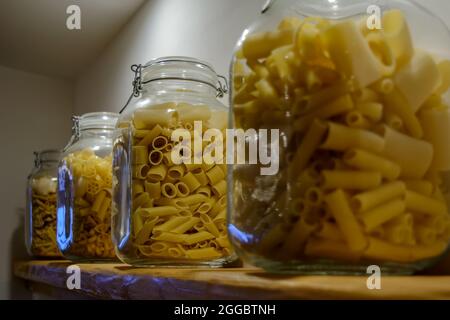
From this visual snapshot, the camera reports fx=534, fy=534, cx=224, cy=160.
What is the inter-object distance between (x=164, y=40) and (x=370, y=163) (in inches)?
38.8

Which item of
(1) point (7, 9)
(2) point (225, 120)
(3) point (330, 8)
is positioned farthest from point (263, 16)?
(1) point (7, 9)

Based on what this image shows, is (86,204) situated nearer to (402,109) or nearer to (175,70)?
(175,70)

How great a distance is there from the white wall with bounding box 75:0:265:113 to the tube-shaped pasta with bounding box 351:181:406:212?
56cm

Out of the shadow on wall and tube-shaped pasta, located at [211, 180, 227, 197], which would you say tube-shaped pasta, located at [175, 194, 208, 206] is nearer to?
tube-shaped pasta, located at [211, 180, 227, 197]

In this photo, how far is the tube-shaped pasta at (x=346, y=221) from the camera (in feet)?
1.38

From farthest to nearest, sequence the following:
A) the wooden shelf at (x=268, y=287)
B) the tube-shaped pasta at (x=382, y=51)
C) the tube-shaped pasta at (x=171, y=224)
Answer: the tube-shaped pasta at (x=171, y=224), the tube-shaped pasta at (x=382, y=51), the wooden shelf at (x=268, y=287)

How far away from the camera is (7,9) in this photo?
5.06 feet

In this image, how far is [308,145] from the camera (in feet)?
1.47

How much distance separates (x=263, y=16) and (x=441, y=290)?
13.6 inches

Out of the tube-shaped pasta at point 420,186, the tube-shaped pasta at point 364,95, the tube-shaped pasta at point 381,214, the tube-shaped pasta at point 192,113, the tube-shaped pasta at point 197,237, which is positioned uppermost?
the tube-shaped pasta at point 192,113

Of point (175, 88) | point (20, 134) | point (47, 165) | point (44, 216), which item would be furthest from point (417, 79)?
point (20, 134)

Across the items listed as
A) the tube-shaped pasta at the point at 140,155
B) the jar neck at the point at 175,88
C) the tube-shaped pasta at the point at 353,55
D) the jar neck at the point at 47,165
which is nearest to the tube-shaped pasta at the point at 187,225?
the tube-shaped pasta at the point at 140,155

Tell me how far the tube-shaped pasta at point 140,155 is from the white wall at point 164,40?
0.34m

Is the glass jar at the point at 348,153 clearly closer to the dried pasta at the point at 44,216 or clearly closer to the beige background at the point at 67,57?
the beige background at the point at 67,57
